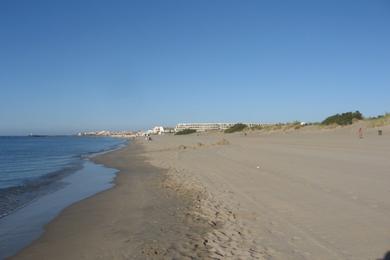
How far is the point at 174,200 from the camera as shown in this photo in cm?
1220

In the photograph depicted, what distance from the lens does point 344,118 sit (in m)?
47.7

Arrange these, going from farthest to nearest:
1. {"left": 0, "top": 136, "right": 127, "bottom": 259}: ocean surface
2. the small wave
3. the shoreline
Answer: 1. the small wave
2. {"left": 0, "top": 136, "right": 127, "bottom": 259}: ocean surface
3. the shoreline

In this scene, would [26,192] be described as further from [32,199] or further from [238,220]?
[238,220]

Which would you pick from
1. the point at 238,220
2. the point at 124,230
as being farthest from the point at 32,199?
the point at 238,220

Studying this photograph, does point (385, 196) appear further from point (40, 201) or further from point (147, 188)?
point (40, 201)

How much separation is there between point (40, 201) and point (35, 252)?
675cm

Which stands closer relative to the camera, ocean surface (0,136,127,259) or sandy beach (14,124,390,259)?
sandy beach (14,124,390,259)

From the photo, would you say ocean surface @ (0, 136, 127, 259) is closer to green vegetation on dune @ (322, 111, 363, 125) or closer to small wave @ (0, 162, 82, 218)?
small wave @ (0, 162, 82, 218)

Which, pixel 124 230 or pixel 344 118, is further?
pixel 344 118

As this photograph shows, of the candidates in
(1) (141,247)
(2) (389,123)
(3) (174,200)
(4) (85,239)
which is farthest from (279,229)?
(2) (389,123)

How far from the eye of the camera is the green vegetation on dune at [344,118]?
152 feet

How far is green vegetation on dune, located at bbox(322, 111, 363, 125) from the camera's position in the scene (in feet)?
152

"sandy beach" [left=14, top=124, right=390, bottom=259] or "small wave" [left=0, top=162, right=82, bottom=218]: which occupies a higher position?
"sandy beach" [left=14, top=124, right=390, bottom=259]

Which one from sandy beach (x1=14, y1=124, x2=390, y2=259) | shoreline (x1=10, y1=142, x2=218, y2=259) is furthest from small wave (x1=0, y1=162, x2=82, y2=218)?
sandy beach (x1=14, y1=124, x2=390, y2=259)
